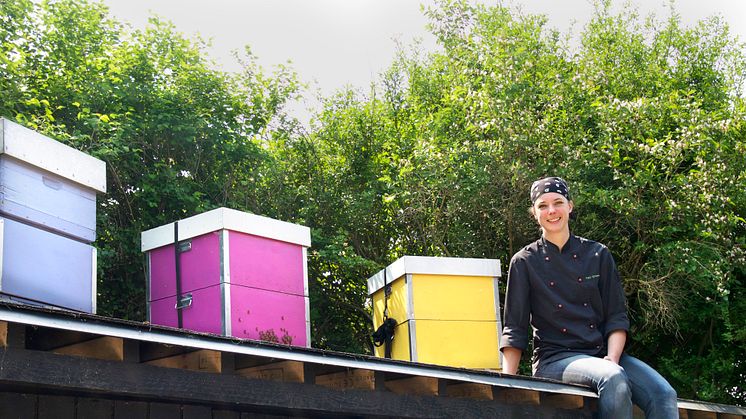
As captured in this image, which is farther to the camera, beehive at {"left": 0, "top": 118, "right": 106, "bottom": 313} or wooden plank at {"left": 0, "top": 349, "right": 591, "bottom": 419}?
beehive at {"left": 0, "top": 118, "right": 106, "bottom": 313}

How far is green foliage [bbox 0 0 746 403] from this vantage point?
36.7ft

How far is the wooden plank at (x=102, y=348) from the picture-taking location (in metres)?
3.65

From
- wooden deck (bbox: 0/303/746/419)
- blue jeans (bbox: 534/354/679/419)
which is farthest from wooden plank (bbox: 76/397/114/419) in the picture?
blue jeans (bbox: 534/354/679/419)

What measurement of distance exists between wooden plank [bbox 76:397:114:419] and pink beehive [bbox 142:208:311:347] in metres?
2.36

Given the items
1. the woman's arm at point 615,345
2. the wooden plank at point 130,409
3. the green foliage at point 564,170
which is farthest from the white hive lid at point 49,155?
the green foliage at point 564,170

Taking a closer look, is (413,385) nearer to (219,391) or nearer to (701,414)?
→ (219,391)

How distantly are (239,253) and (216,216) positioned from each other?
0.31 m

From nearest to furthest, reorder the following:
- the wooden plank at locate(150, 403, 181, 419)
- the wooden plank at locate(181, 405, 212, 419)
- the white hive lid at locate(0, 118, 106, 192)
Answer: the wooden plank at locate(150, 403, 181, 419)
the wooden plank at locate(181, 405, 212, 419)
the white hive lid at locate(0, 118, 106, 192)

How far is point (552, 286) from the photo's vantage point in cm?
504

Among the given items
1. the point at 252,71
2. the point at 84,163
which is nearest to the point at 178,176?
the point at 252,71

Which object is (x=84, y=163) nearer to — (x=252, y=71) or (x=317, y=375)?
(x=317, y=375)

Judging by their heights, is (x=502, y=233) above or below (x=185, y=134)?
below

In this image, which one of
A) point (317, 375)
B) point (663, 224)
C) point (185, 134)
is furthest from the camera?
point (663, 224)

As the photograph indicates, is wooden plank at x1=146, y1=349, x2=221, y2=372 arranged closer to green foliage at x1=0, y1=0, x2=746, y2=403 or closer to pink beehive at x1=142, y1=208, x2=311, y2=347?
pink beehive at x1=142, y1=208, x2=311, y2=347
